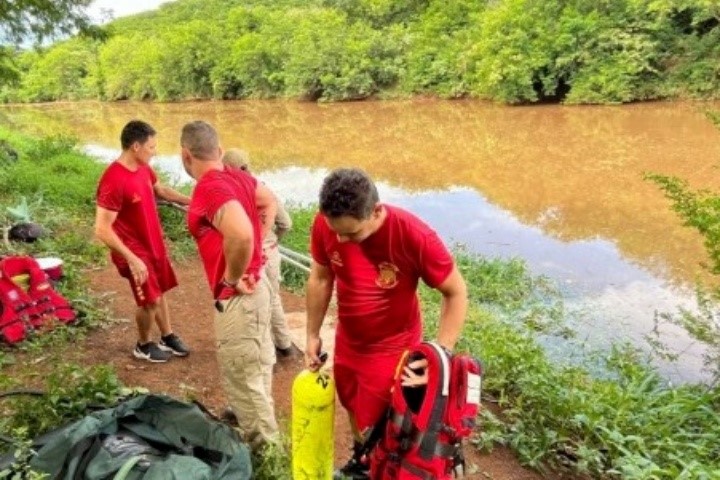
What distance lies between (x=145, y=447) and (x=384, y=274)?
1.17m

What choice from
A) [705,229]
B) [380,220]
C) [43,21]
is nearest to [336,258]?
[380,220]

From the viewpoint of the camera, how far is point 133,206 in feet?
13.5

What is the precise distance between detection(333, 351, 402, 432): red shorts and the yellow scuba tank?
0.15 m

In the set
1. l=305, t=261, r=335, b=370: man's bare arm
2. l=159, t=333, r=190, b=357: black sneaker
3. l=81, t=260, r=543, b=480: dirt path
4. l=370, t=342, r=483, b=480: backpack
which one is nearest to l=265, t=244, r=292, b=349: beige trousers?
l=81, t=260, r=543, b=480: dirt path

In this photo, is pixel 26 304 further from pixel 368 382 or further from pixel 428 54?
pixel 428 54

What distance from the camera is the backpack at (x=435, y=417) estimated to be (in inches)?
87.4

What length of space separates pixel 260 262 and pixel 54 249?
468cm

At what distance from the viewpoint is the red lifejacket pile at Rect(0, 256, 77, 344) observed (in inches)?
183

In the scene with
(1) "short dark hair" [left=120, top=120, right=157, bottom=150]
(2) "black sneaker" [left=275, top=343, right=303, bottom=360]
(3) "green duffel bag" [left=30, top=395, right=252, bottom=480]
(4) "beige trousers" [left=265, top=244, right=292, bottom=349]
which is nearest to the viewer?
(3) "green duffel bag" [left=30, top=395, right=252, bottom=480]

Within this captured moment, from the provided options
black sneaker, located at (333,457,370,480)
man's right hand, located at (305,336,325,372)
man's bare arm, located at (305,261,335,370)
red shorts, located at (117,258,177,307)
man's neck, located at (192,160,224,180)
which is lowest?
black sneaker, located at (333,457,370,480)

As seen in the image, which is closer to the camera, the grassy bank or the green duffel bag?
the green duffel bag

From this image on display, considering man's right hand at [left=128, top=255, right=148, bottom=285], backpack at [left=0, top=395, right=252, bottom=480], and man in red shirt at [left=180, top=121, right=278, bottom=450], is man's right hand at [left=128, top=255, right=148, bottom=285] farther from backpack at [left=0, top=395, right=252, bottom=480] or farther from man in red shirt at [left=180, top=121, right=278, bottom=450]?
backpack at [left=0, top=395, right=252, bottom=480]

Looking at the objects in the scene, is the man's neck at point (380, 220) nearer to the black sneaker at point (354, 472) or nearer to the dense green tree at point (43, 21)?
the black sneaker at point (354, 472)

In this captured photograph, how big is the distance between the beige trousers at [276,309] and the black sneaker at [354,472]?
1690 millimetres
